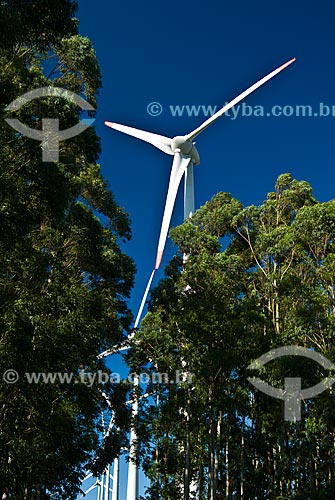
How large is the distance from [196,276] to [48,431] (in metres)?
8.77

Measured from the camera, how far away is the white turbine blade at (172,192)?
26594 millimetres

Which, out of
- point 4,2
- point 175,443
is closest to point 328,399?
point 175,443

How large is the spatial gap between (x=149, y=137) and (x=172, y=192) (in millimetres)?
6870

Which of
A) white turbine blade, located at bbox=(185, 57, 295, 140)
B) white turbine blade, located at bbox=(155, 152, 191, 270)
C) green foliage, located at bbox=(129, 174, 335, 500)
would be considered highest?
white turbine blade, located at bbox=(185, 57, 295, 140)

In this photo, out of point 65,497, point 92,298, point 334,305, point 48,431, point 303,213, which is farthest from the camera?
point 303,213

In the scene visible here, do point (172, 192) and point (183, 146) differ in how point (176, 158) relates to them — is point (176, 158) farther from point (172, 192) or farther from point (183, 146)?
point (172, 192)

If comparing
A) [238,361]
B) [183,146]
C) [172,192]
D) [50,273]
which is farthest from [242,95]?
[50,273]

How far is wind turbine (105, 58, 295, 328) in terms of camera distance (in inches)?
1123

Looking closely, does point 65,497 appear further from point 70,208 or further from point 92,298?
point 70,208

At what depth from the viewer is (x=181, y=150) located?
33000 millimetres

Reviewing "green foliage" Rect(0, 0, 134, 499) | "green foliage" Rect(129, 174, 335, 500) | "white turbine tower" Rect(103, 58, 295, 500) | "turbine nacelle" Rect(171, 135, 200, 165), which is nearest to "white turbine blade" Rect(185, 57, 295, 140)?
"white turbine tower" Rect(103, 58, 295, 500)

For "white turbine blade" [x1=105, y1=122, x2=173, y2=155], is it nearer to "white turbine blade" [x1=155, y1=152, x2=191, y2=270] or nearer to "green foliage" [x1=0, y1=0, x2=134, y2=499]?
"white turbine blade" [x1=155, y1=152, x2=191, y2=270]

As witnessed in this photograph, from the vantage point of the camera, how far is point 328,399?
16.8m

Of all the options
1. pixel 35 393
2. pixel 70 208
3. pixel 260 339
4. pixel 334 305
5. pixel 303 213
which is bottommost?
pixel 35 393
